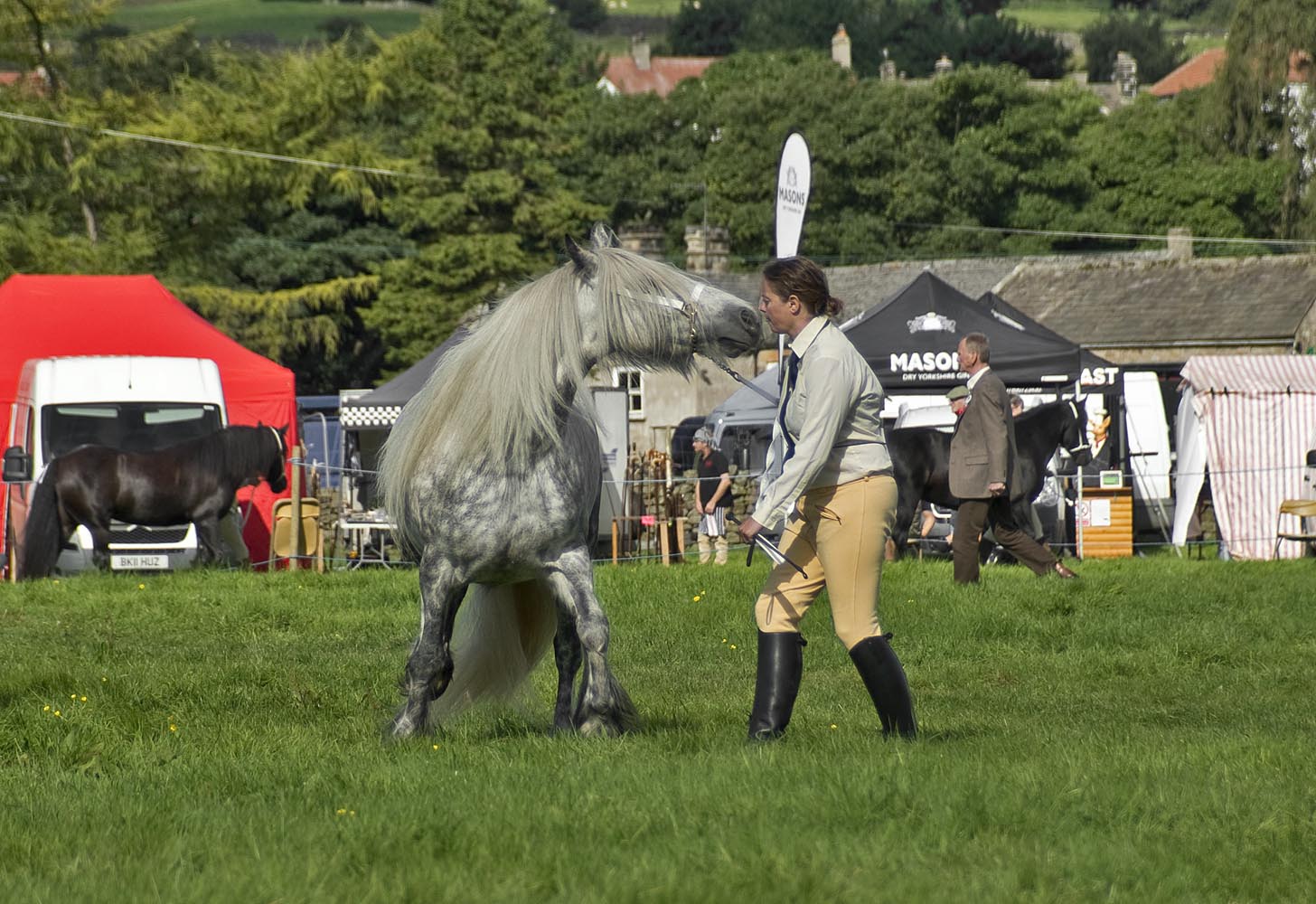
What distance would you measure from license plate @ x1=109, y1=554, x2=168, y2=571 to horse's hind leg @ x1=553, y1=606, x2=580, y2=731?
13584 mm

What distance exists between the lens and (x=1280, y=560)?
19062 millimetres

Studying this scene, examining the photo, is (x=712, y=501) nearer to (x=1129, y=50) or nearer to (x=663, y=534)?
(x=663, y=534)

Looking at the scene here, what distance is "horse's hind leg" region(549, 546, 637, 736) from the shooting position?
23.9ft

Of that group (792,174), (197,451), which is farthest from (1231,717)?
(197,451)

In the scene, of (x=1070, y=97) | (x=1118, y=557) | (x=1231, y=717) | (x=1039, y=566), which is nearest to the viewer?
(x=1231, y=717)

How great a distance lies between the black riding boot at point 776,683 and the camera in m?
7.22

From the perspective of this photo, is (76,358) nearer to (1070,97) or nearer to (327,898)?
(327,898)

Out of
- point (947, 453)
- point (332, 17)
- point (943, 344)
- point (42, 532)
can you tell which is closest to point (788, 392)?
point (947, 453)

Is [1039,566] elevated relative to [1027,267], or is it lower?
lower

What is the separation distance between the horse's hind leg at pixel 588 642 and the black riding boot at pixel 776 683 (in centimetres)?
62

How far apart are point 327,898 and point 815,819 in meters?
1.69

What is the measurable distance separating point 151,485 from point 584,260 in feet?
45.4

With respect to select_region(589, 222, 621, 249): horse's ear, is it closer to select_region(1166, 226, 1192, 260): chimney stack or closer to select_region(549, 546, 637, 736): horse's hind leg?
select_region(549, 546, 637, 736): horse's hind leg

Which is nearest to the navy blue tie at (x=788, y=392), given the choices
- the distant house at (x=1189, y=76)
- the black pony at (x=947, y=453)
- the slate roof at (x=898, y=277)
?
the black pony at (x=947, y=453)
